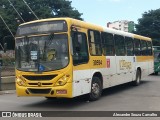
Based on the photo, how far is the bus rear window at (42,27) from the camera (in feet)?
38.3

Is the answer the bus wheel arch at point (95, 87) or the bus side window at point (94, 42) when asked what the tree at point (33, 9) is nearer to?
the bus side window at point (94, 42)

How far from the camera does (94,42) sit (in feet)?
43.5

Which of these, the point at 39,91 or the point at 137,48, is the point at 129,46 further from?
the point at 39,91

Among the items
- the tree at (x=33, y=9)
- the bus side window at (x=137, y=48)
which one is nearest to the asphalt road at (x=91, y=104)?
the bus side window at (x=137, y=48)

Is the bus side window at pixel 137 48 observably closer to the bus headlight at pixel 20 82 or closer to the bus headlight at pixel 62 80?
the bus headlight at pixel 62 80

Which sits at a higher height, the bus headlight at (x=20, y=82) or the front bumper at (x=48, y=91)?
the bus headlight at (x=20, y=82)

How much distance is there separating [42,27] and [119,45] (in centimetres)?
502

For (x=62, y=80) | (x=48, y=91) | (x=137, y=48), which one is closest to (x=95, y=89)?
(x=62, y=80)

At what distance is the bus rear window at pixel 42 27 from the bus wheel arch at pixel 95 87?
247 centimetres

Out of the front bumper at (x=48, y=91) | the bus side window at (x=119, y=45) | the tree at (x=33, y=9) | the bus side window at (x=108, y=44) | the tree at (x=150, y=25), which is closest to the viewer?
the front bumper at (x=48, y=91)

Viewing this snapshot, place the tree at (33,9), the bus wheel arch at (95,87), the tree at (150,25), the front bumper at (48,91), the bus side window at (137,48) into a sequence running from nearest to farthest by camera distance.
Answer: the front bumper at (48,91), the bus wheel arch at (95,87), the bus side window at (137,48), the tree at (33,9), the tree at (150,25)

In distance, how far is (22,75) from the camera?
11922 mm

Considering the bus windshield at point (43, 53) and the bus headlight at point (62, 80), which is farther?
the bus windshield at point (43, 53)

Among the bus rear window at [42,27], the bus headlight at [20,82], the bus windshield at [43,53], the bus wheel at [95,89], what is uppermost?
the bus rear window at [42,27]
